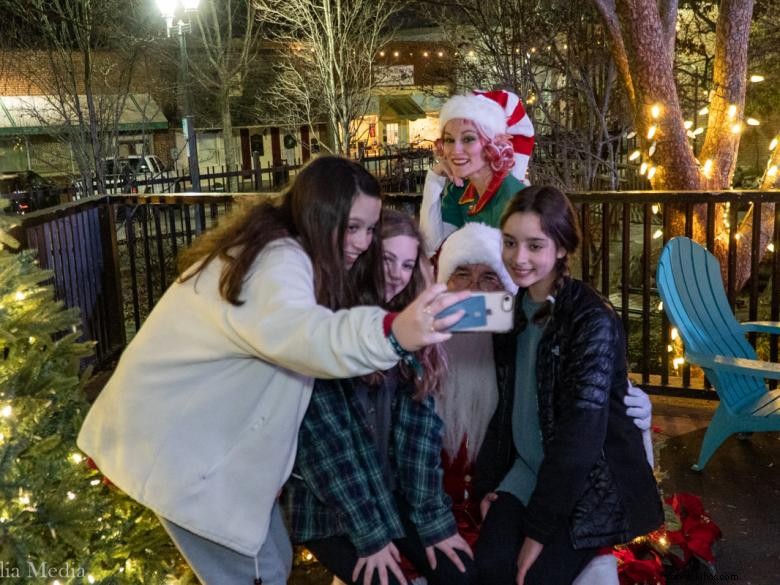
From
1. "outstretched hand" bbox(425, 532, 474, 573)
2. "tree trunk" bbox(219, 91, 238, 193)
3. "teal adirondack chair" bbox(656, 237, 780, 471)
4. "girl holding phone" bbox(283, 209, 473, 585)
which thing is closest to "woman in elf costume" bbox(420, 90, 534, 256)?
"girl holding phone" bbox(283, 209, 473, 585)

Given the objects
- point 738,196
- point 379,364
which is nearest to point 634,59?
point 738,196

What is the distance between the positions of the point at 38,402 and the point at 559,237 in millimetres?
1737

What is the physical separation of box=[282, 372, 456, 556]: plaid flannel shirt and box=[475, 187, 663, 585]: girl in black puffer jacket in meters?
0.22

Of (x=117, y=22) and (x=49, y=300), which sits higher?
(x=117, y=22)

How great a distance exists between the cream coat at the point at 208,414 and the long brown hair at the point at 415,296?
0.44 metres

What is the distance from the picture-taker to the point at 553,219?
2.56 meters

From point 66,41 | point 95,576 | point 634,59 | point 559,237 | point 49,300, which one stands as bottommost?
point 95,576

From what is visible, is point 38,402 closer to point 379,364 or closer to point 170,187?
point 379,364

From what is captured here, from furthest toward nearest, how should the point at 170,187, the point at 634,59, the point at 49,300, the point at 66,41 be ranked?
the point at 170,187 → the point at 66,41 → the point at 634,59 → the point at 49,300

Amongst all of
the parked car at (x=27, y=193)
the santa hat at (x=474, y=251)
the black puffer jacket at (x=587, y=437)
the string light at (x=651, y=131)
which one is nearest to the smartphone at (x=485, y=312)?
the black puffer jacket at (x=587, y=437)

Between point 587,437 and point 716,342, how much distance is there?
93.5 inches

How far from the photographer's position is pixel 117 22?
17.7 meters

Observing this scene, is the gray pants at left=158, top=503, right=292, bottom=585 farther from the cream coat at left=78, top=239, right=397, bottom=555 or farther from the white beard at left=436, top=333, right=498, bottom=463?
the white beard at left=436, top=333, right=498, bottom=463

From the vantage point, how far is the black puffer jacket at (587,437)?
2.39 meters
